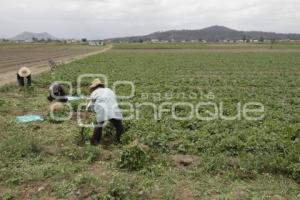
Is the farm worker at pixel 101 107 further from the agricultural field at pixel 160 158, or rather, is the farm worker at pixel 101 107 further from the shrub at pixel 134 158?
the shrub at pixel 134 158

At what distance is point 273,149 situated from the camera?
8062 mm

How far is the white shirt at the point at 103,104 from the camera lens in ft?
28.9

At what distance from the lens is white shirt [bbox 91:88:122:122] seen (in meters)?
8.81

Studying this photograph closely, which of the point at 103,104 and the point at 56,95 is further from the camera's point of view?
the point at 56,95

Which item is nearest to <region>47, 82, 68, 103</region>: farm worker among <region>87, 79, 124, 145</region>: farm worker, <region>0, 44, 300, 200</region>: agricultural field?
<region>0, 44, 300, 200</region>: agricultural field

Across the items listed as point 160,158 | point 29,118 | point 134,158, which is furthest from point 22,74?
point 134,158

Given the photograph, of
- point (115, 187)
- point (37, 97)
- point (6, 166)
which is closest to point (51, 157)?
point (6, 166)

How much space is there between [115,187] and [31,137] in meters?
3.81

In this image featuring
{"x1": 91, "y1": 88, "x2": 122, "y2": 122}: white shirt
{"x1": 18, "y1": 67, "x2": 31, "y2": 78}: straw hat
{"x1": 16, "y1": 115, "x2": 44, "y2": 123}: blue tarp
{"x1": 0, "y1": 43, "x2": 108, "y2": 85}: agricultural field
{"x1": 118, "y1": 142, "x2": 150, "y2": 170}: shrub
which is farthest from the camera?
{"x1": 0, "y1": 43, "x2": 108, "y2": 85}: agricultural field

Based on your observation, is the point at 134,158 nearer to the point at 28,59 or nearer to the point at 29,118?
the point at 29,118

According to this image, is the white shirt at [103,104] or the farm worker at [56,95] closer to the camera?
the white shirt at [103,104]

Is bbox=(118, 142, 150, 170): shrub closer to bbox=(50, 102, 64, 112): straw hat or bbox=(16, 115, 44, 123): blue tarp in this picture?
bbox=(16, 115, 44, 123): blue tarp

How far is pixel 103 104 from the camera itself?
8.81 metres

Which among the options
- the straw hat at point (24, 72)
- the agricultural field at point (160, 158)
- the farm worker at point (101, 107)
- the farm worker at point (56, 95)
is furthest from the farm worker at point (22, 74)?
the farm worker at point (101, 107)
